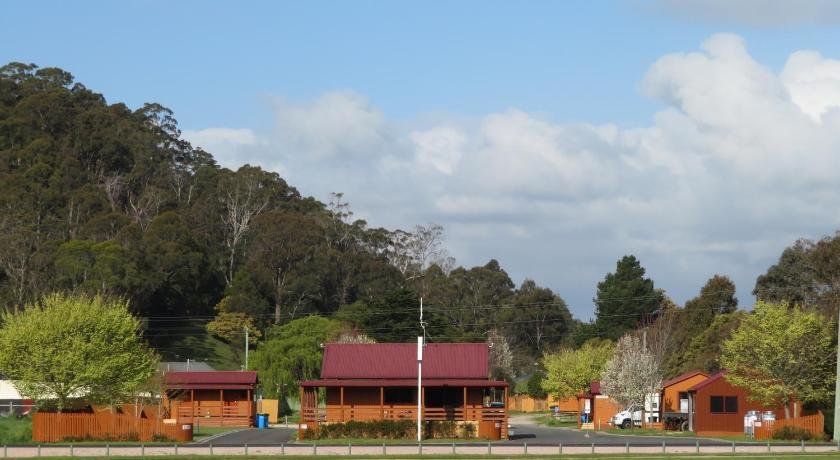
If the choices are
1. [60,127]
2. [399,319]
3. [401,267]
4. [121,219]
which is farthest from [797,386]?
[60,127]

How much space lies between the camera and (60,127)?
156375 millimetres

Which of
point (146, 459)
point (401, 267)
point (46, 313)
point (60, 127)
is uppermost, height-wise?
point (60, 127)

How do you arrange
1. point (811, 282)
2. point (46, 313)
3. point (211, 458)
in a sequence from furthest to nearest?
1. point (811, 282)
2. point (46, 313)
3. point (211, 458)

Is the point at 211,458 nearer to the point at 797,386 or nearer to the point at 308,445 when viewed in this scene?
the point at 308,445

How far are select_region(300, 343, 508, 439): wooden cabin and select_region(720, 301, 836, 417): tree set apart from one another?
39.7 feet

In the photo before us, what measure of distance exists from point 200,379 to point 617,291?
2779 inches

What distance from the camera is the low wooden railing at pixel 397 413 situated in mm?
62656

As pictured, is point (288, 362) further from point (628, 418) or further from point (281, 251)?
point (281, 251)

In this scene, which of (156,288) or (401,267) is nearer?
(156,288)

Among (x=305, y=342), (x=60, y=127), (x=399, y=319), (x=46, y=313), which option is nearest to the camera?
(x=46, y=313)

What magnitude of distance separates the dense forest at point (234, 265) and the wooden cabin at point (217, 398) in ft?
53.4

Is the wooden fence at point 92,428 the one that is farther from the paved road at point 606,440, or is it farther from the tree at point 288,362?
the tree at point 288,362

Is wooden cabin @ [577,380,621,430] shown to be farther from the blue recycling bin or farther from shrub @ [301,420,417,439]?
shrub @ [301,420,417,439]

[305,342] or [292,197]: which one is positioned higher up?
[292,197]
